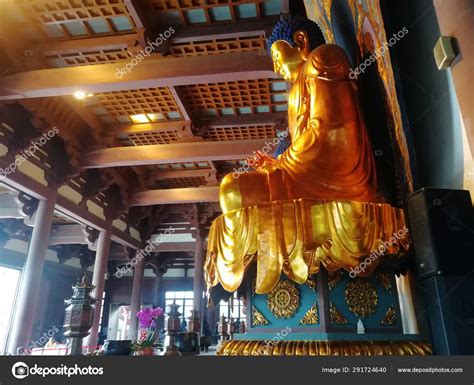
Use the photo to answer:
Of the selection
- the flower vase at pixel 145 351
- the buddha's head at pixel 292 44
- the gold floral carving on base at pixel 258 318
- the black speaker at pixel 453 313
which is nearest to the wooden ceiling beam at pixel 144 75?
the buddha's head at pixel 292 44

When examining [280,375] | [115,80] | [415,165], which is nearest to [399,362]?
[280,375]

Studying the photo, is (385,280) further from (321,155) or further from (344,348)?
(321,155)

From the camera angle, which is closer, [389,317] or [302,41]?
[389,317]

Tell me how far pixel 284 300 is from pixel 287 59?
1.59 m

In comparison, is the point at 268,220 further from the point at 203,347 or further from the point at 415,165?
the point at 203,347

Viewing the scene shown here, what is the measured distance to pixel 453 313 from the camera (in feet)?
4.57

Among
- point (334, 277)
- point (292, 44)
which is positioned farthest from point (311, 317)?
→ point (292, 44)

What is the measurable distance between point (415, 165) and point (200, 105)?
14.3 ft

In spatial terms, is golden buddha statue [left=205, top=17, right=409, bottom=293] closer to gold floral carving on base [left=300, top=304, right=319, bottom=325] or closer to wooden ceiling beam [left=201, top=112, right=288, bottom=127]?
gold floral carving on base [left=300, top=304, right=319, bottom=325]

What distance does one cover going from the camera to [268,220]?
1600mm

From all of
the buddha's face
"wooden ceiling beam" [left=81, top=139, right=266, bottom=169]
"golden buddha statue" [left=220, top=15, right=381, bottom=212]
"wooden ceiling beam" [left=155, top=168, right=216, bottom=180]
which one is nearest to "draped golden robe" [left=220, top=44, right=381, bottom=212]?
"golden buddha statue" [left=220, top=15, right=381, bottom=212]

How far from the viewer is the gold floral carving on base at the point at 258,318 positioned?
5.77 feet

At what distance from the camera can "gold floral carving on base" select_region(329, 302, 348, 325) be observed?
1612mm

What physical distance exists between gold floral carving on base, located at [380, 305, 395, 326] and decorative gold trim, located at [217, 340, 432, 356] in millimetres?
146
